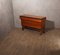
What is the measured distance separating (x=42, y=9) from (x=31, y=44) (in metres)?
1.88

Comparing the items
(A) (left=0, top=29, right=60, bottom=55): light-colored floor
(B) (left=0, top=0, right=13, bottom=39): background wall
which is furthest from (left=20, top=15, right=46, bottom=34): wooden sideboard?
(B) (left=0, top=0, right=13, bottom=39): background wall

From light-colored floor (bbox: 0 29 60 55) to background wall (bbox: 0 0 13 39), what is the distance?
0.96 feet

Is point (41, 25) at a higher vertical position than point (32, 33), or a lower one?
higher

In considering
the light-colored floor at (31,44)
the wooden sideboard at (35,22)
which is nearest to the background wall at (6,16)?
the light-colored floor at (31,44)

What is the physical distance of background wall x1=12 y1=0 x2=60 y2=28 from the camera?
5059 millimetres

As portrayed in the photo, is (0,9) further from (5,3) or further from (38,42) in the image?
(38,42)

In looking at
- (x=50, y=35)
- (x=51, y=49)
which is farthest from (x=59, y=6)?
(x=51, y=49)

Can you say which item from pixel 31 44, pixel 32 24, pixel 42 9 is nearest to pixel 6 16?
pixel 32 24

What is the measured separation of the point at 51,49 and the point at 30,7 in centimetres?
233

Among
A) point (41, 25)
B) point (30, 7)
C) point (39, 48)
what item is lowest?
point (39, 48)

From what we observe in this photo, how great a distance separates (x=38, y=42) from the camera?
12.7ft

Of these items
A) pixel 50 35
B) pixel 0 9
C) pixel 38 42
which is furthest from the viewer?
pixel 50 35

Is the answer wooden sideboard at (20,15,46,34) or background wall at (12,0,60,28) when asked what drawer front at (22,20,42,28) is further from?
background wall at (12,0,60,28)

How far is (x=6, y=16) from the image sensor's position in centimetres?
466
